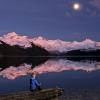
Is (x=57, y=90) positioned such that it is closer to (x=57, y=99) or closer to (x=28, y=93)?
(x=57, y=99)

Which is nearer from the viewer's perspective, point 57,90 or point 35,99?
point 35,99

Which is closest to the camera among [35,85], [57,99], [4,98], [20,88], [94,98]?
[4,98]

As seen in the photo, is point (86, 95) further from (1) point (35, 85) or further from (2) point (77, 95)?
(1) point (35, 85)

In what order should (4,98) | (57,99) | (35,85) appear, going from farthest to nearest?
1. (57,99)
2. (35,85)
3. (4,98)

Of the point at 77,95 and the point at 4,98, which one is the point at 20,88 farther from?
the point at 4,98

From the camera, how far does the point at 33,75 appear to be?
1993 inches

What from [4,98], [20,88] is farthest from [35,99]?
[20,88]

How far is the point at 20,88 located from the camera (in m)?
84.1

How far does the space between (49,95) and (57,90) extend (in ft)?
5.79

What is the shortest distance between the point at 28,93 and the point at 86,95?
1404 cm

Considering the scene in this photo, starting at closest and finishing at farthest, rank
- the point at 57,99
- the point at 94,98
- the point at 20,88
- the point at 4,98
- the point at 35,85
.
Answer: the point at 4,98, the point at 35,85, the point at 57,99, the point at 94,98, the point at 20,88

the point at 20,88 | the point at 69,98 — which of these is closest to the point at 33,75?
the point at 69,98

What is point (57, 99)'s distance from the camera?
54.7m

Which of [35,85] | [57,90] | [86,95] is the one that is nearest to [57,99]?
[57,90]
